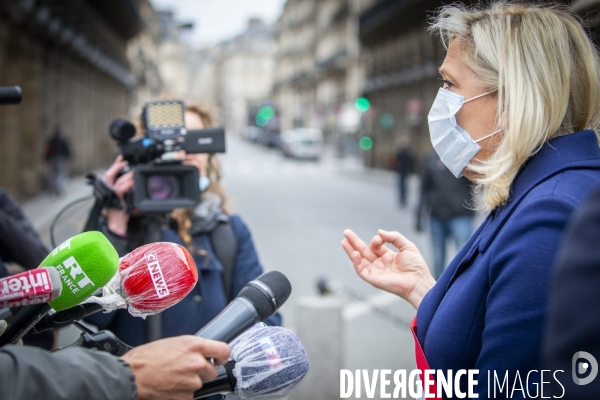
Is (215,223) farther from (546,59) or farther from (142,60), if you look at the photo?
(142,60)

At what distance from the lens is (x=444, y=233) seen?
24.5 feet

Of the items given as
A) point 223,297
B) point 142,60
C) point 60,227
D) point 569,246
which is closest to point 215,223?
point 223,297

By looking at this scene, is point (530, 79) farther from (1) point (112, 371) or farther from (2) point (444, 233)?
(2) point (444, 233)

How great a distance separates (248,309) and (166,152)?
1324 millimetres

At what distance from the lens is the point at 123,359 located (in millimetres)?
1288

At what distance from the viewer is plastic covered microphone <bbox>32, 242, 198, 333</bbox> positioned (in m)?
1.36

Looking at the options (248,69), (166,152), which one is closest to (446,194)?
(166,152)

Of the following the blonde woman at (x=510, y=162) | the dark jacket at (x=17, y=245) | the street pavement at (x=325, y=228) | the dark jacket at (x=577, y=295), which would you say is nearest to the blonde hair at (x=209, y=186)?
the street pavement at (x=325, y=228)

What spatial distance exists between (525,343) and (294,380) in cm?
50

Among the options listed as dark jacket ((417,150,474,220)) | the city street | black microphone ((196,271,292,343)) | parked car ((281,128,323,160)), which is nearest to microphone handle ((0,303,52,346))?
black microphone ((196,271,292,343))

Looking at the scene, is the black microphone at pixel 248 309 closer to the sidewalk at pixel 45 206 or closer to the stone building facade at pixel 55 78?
the sidewalk at pixel 45 206

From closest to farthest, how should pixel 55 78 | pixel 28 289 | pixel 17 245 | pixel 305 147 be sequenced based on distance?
pixel 28 289, pixel 17 245, pixel 55 78, pixel 305 147

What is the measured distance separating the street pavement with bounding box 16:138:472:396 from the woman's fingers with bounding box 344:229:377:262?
1100 millimetres

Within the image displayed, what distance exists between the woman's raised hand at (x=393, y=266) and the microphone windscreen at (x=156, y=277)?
0.85 meters
